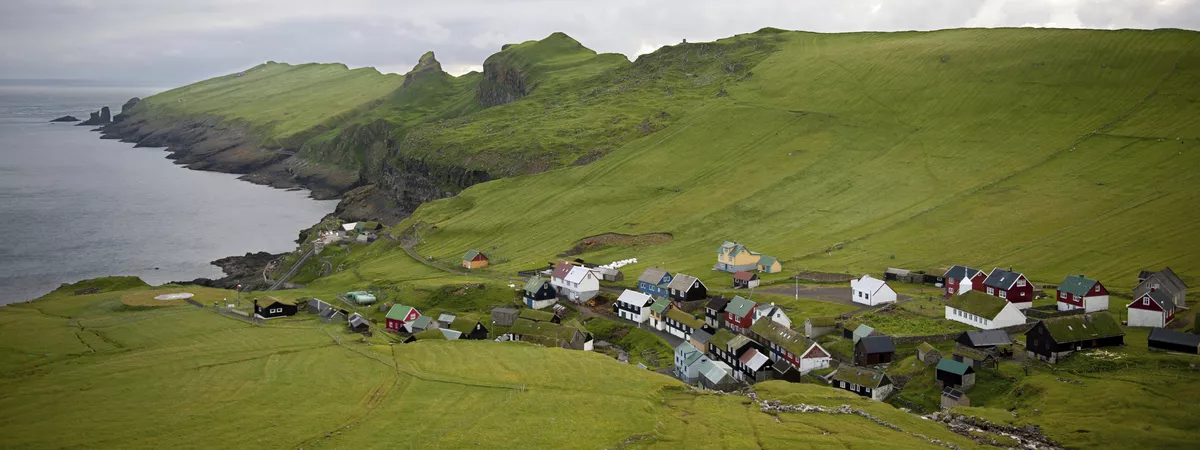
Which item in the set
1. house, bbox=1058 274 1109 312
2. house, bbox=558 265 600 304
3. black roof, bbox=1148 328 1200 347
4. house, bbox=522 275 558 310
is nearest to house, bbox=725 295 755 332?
house, bbox=558 265 600 304

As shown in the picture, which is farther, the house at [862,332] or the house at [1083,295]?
the house at [1083,295]

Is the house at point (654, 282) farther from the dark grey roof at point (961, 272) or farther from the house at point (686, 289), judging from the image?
the dark grey roof at point (961, 272)

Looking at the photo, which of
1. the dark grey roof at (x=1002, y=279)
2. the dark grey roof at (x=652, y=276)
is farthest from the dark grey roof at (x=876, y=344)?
the dark grey roof at (x=652, y=276)

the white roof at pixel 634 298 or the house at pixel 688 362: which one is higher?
the white roof at pixel 634 298

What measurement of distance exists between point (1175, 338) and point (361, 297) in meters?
77.9

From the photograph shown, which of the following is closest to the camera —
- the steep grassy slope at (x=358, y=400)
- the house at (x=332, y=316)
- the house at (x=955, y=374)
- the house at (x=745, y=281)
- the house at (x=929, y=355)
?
the steep grassy slope at (x=358, y=400)

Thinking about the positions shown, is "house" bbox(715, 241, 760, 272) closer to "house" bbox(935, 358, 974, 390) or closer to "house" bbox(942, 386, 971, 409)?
"house" bbox(935, 358, 974, 390)

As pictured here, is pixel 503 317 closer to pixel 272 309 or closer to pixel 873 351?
pixel 272 309

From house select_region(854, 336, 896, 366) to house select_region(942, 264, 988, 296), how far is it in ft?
68.0

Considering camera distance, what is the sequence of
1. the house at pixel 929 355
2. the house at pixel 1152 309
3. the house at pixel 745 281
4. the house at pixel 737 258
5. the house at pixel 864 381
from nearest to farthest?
the house at pixel 864 381, the house at pixel 929 355, the house at pixel 1152 309, the house at pixel 745 281, the house at pixel 737 258

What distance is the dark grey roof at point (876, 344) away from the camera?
67.1 m

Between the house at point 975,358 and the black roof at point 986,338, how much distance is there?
0.95 m

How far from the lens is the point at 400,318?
85.5 metres

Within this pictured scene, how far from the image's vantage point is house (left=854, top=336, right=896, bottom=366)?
67.1 m
